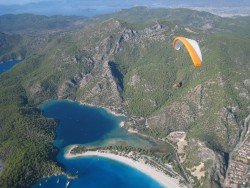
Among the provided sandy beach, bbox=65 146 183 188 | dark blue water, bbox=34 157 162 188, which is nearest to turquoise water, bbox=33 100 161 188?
dark blue water, bbox=34 157 162 188

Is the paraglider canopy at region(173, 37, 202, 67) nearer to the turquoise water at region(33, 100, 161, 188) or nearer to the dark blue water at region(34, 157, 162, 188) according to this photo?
the dark blue water at region(34, 157, 162, 188)

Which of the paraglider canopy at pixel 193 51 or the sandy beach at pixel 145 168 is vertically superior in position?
the paraglider canopy at pixel 193 51

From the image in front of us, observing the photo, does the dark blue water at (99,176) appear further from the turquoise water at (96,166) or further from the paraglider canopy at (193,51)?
the paraglider canopy at (193,51)

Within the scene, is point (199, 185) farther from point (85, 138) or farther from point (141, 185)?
point (85, 138)

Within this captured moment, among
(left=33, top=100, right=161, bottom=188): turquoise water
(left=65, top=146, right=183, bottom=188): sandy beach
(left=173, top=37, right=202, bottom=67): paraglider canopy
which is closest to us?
(left=173, top=37, right=202, bottom=67): paraglider canopy

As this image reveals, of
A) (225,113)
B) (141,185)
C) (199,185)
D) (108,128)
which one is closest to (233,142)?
(225,113)

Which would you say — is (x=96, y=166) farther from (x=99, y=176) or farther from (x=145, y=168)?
(x=145, y=168)

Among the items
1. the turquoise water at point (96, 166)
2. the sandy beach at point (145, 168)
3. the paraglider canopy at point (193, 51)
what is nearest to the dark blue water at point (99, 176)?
the turquoise water at point (96, 166)

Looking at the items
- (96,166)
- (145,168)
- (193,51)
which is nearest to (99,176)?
(96,166)
